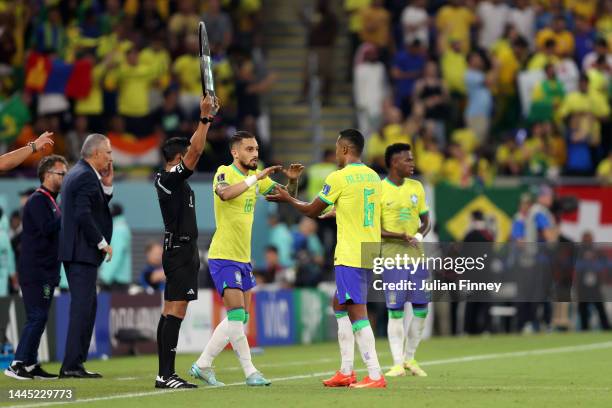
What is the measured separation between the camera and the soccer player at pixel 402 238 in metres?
16.5

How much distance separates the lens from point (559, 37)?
102 feet

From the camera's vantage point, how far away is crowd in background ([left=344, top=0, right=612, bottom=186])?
2859cm

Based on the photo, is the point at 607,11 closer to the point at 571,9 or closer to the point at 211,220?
the point at 571,9

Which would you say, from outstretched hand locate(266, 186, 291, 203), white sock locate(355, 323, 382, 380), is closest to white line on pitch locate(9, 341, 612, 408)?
white sock locate(355, 323, 382, 380)

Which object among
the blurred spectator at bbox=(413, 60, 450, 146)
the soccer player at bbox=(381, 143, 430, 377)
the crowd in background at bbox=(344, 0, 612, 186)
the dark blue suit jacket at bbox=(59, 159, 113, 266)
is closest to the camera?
the dark blue suit jacket at bbox=(59, 159, 113, 266)

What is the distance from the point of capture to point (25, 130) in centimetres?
2462

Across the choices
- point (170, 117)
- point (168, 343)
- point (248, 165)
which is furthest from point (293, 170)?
point (170, 117)

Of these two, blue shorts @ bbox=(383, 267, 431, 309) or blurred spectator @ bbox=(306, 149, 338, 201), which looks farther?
blurred spectator @ bbox=(306, 149, 338, 201)

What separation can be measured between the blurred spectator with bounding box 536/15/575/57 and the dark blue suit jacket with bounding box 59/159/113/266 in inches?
651

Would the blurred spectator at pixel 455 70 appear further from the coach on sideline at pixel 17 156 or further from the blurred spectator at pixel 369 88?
the coach on sideline at pixel 17 156

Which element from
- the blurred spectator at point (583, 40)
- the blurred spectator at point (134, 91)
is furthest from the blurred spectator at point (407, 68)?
the blurred spectator at point (134, 91)

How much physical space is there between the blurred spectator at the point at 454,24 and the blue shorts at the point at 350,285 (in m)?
17.1

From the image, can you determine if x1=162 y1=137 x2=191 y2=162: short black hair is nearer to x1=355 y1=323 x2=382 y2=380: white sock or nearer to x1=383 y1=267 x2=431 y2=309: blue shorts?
x1=355 y1=323 x2=382 y2=380: white sock

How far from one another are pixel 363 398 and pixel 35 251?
5.21 meters
